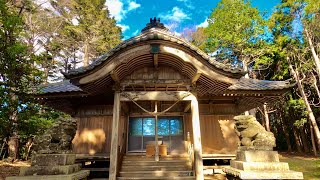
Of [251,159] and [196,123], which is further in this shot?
[196,123]

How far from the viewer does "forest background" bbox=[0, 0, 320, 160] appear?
375 inches

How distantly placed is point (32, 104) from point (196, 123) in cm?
850

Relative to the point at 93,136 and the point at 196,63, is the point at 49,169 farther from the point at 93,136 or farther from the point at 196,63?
the point at 196,63

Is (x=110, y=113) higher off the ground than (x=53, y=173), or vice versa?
(x=110, y=113)

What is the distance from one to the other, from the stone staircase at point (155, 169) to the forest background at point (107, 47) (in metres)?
4.80

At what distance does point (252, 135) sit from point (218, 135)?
3.98m

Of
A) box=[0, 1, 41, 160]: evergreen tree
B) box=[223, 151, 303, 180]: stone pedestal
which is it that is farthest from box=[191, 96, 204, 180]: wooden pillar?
box=[0, 1, 41, 160]: evergreen tree

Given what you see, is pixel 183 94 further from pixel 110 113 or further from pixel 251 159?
pixel 110 113

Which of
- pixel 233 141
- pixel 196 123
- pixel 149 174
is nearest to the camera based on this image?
pixel 196 123

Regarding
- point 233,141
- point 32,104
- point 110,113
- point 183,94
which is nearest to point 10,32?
point 32,104

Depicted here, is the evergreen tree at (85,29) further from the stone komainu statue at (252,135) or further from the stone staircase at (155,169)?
the stone komainu statue at (252,135)

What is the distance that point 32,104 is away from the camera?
10.1 meters

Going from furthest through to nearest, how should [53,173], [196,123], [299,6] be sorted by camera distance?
[299,6], [196,123], [53,173]

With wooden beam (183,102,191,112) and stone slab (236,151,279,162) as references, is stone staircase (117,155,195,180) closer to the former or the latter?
wooden beam (183,102,191,112)
